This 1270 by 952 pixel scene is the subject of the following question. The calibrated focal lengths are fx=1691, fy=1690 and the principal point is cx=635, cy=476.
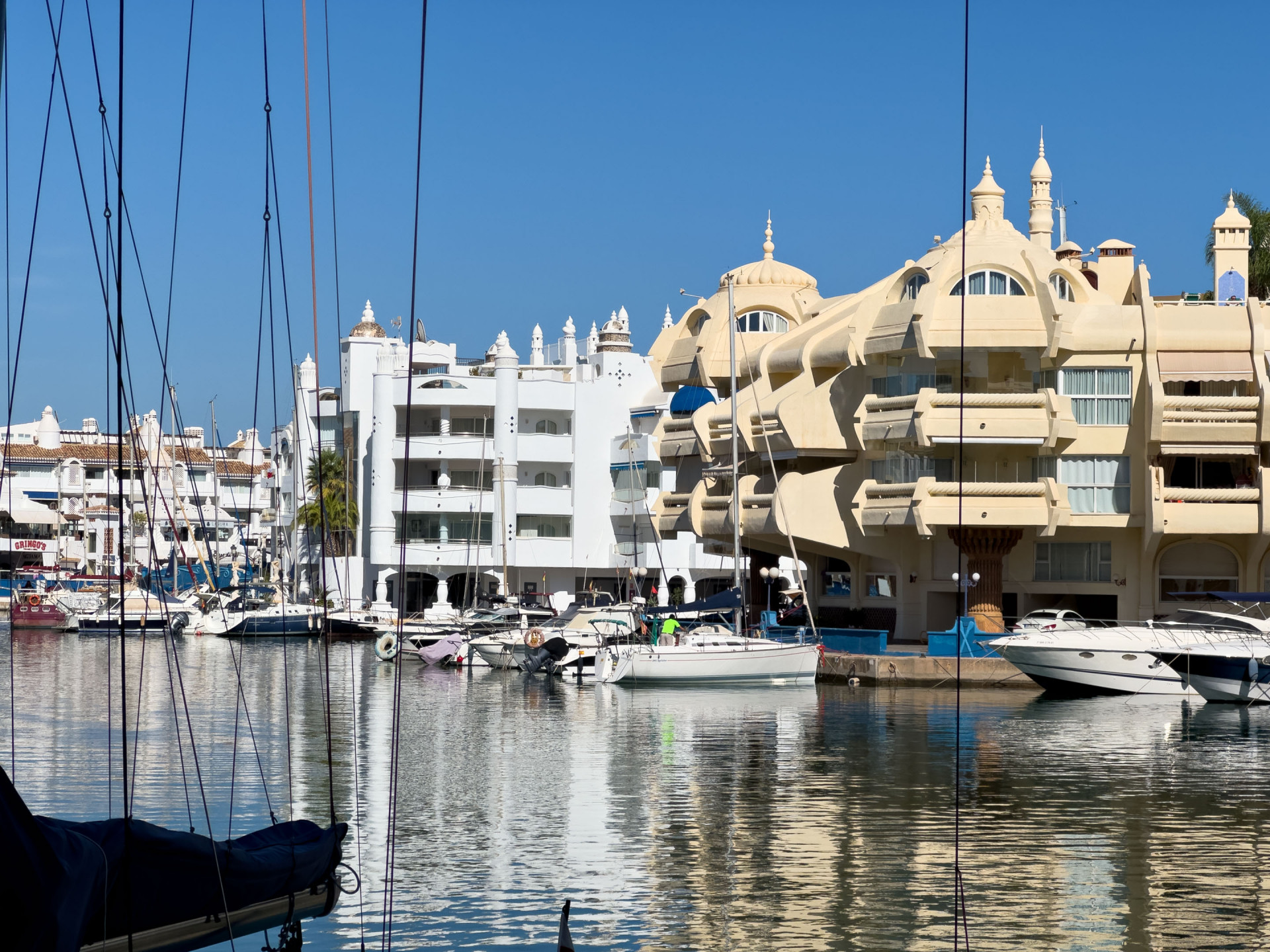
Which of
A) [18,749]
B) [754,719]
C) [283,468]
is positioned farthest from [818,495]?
[283,468]

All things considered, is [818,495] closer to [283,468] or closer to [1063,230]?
[1063,230]

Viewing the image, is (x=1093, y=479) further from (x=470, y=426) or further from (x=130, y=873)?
(x=130, y=873)

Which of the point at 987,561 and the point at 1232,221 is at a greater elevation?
the point at 1232,221

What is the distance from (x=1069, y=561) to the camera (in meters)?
58.1

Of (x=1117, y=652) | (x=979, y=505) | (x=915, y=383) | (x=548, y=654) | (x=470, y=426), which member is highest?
(x=470, y=426)

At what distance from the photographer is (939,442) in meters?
54.9

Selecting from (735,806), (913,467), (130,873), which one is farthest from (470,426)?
(130,873)

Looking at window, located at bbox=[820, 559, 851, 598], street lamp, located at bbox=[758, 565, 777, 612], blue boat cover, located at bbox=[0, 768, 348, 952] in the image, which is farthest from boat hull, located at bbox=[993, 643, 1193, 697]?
blue boat cover, located at bbox=[0, 768, 348, 952]

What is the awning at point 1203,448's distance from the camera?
53969mm

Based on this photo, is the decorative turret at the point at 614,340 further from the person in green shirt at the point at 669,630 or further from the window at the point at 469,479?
the person in green shirt at the point at 669,630

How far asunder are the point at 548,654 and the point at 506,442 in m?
32.5

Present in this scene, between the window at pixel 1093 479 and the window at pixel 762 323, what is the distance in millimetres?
13576

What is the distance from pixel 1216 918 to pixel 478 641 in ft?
143

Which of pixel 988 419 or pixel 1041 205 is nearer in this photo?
pixel 988 419
